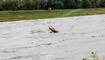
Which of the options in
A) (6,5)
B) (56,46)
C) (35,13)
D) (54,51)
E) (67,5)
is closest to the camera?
(54,51)

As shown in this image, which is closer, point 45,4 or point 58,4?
point 45,4

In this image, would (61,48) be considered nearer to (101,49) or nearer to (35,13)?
(101,49)

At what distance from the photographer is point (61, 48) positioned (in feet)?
37.3

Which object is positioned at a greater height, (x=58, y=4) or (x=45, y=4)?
(x=45, y=4)

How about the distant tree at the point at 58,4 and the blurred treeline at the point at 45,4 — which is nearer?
the blurred treeline at the point at 45,4

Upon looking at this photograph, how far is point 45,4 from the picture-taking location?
5166cm

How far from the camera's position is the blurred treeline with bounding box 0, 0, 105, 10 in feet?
154

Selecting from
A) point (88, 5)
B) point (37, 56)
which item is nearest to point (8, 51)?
point (37, 56)

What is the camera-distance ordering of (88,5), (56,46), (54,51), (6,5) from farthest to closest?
(88,5), (6,5), (56,46), (54,51)

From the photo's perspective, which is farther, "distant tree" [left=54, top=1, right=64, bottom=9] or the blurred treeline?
"distant tree" [left=54, top=1, right=64, bottom=9]

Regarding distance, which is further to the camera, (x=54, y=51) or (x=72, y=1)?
(x=72, y=1)

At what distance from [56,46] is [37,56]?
2237 millimetres

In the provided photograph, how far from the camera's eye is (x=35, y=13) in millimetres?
39500

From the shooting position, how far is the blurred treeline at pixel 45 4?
154 ft
